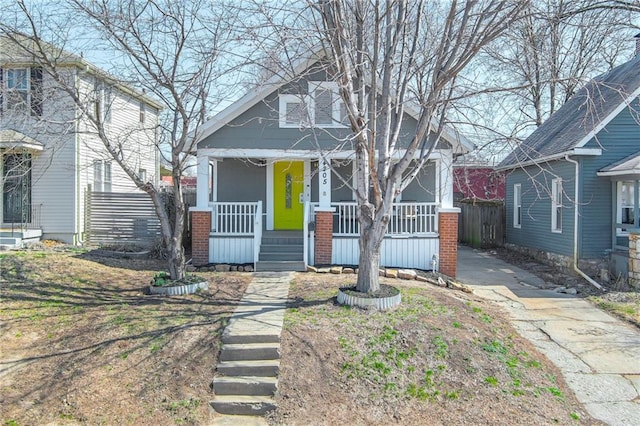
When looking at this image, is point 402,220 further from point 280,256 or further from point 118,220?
point 118,220

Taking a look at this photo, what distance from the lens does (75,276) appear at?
29.1 ft

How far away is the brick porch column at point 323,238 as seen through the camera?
10961 mm

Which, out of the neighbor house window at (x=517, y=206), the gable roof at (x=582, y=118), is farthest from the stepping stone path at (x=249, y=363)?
the neighbor house window at (x=517, y=206)

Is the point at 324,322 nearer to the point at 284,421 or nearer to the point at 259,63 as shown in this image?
the point at 284,421

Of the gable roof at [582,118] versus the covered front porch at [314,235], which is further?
the gable roof at [582,118]

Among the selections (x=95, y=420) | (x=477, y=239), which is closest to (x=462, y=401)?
(x=95, y=420)

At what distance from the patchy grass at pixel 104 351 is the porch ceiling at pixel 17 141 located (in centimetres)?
608

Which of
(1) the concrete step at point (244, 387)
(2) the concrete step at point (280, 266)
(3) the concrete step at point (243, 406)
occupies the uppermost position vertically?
(2) the concrete step at point (280, 266)

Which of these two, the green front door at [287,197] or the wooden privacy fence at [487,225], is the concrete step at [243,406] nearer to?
the green front door at [287,197]

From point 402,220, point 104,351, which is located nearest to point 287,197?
point 402,220

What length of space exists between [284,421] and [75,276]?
5877mm

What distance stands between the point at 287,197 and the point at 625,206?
29.4 feet

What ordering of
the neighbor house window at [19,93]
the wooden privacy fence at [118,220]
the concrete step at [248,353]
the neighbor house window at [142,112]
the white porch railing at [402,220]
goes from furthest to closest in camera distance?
the neighbor house window at [142,112] → the wooden privacy fence at [118,220] → the white porch railing at [402,220] → the neighbor house window at [19,93] → the concrete step at [248,353]

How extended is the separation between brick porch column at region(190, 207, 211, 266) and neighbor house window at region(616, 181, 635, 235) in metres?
10.2
